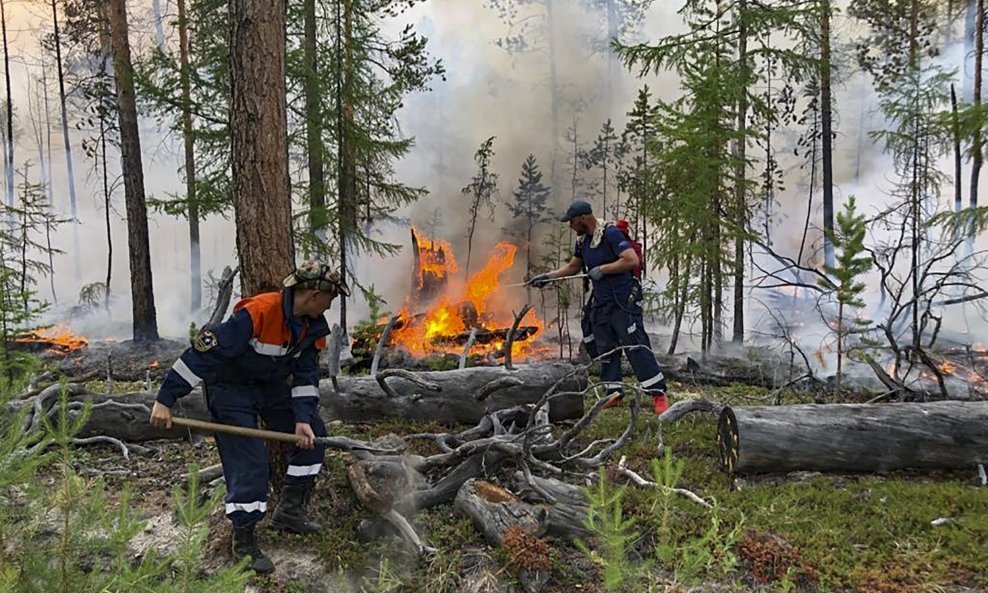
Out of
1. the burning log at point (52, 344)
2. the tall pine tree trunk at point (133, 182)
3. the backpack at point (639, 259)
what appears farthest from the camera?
the burning log at point (52, 344)

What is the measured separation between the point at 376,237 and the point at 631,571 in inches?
721

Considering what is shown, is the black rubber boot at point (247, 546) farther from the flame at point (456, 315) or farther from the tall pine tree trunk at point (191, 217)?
the tall pine tree trunk at point (191, 217)

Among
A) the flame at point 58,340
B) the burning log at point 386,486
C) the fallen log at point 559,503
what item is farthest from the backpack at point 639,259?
the flame at point 58,340

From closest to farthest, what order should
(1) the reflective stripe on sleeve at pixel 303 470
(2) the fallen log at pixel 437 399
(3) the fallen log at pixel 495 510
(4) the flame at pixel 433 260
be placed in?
(3) the fallen log at pixel 495 510
(1) the reflective stripe on sleeve at pixel 303 470
(2) the fallen log at pixel 437 399
(4) the flame at pixel 433 260

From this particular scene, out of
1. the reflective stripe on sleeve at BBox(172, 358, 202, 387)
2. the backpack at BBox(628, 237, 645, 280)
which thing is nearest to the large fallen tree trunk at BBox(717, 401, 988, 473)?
the backpack at BBox(628, 237, 645, 280)

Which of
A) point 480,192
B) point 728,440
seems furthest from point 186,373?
point 480,192

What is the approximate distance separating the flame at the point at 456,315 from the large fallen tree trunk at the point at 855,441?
5.88 meters

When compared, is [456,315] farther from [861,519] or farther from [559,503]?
[861,519]

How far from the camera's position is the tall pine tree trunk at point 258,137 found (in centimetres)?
412

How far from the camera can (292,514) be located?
404 cm

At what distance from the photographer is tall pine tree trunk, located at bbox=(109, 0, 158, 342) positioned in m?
12.5

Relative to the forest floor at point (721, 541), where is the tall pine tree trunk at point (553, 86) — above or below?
above

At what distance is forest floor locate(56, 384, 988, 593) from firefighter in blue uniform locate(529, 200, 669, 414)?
5.28ft

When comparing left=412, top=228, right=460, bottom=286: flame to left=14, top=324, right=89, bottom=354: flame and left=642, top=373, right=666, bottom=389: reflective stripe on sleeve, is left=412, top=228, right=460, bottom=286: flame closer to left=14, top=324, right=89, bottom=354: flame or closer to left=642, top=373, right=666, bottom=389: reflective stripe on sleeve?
left=14, top=324, right=89, bottom=354: flame
